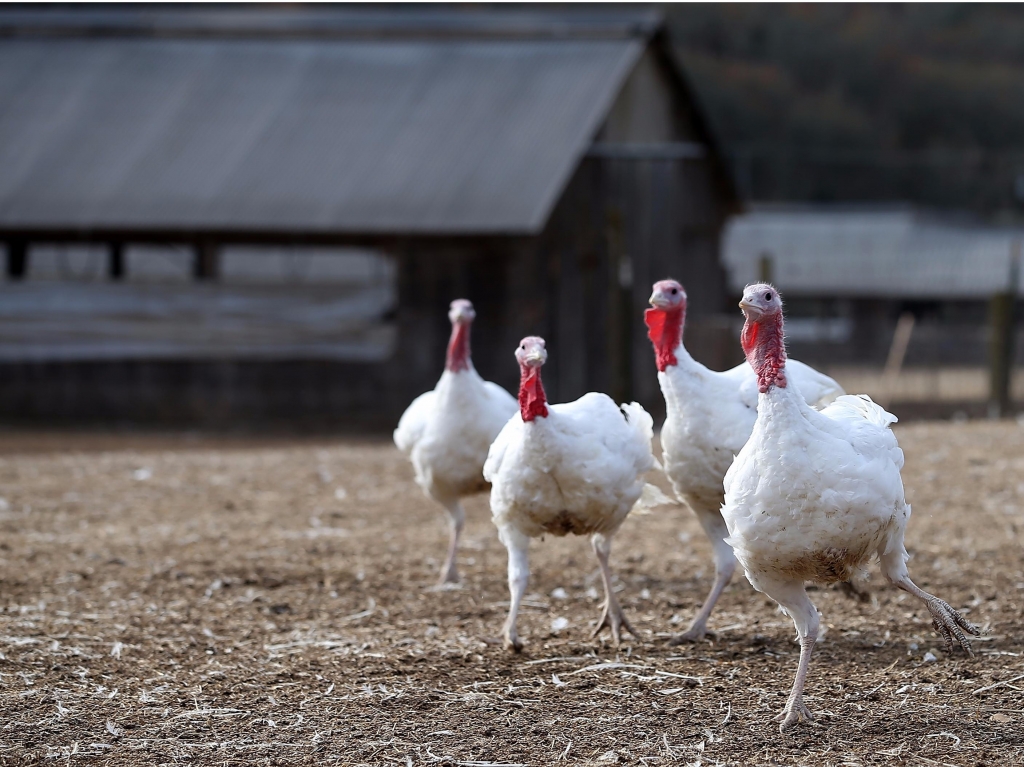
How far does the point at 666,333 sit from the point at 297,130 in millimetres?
13874

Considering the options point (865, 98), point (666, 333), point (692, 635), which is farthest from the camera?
point (865, 98)

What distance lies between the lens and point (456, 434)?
7.08 metres

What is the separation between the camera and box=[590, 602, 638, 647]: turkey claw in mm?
5906

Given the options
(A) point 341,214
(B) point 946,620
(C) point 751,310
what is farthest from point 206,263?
(B) point 946,620

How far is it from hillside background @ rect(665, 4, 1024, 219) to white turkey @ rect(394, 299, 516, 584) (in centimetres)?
4265

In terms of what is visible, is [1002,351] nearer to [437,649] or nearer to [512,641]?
[512,641]

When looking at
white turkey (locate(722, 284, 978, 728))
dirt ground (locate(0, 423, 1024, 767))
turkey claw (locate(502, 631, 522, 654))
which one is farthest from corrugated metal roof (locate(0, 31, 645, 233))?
white turkey (locate(722, 284, 978, 728))

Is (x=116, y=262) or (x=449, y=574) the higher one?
(x=116, y=262)

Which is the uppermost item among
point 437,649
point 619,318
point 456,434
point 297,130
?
point 297,130

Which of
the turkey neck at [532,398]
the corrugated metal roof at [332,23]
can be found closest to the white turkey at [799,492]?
the turkey neck at [532,398]

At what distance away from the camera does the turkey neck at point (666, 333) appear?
5.91 meters

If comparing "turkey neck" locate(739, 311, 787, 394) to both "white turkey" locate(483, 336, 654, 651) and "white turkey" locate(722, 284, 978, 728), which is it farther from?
"white turkey" locate(483, 336, 654, 651)

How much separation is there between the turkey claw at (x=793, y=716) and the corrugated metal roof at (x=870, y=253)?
2283 centimetres

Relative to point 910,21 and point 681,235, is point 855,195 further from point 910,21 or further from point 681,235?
point 681,235
